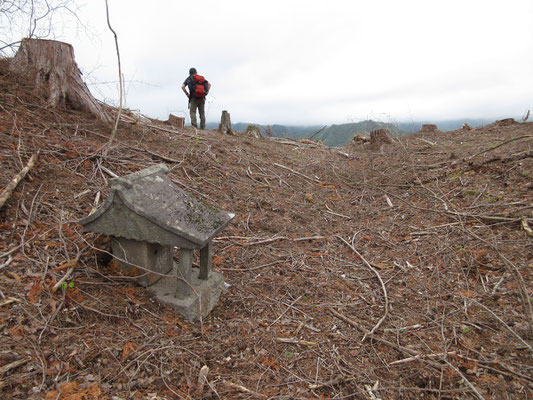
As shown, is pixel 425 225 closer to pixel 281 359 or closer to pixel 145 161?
pixel 281 359

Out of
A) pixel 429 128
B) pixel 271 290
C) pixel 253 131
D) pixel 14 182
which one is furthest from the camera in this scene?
pixel 429 128

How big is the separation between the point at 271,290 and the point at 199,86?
8149 millimetres

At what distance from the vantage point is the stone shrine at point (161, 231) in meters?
2.64

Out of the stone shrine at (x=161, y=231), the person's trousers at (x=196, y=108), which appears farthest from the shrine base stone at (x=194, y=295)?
the person's trousers at (x=196, y=108)

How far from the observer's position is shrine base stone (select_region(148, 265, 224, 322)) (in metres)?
2.83

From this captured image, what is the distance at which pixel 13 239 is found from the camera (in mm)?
2893

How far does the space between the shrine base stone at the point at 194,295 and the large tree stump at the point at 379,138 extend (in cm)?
912

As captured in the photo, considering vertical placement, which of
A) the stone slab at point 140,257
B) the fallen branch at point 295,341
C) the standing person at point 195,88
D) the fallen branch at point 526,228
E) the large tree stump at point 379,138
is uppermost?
the standing person at point 195,88

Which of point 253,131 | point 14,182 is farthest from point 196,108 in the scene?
point 14,182

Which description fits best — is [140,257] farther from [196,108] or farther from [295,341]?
[196,108]

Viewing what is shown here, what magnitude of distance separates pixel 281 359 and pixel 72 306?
1.81 metres

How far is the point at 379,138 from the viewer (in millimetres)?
10945

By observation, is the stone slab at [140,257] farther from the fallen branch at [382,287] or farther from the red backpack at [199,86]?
the red backpack at [199,86]

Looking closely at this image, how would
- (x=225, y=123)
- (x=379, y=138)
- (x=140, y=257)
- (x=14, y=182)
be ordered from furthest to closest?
(x=379, y=138), (x=225, y=123), (x=14, y=182), (x=140, y=257)
